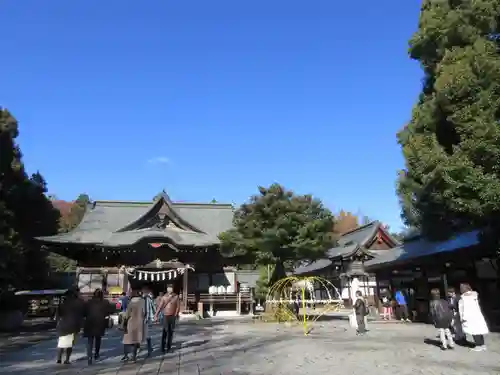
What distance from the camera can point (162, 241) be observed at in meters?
24.9

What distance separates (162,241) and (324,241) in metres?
9.88

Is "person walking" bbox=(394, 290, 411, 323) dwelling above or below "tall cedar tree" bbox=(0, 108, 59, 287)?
below

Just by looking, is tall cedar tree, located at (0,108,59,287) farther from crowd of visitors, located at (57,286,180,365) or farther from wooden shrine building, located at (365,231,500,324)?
wooden shrine building, located at (365,231,500,324)

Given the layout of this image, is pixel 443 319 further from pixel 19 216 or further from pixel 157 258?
pixel 19 216

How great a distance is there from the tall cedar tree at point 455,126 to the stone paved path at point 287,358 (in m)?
3.63

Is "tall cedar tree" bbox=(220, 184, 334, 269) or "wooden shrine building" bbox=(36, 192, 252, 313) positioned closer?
"tall cedar tree" bbox=(220, 184, 334, 269)

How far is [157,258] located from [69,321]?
652 inches

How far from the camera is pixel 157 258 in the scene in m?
25.5

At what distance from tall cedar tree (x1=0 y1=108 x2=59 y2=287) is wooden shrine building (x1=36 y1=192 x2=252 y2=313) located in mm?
2317

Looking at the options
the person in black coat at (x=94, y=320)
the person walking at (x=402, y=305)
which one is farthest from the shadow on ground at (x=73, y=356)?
the person walking at (x=402, y=305)

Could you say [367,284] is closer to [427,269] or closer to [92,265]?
[427,269]

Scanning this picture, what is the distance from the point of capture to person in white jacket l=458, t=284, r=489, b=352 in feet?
32.3

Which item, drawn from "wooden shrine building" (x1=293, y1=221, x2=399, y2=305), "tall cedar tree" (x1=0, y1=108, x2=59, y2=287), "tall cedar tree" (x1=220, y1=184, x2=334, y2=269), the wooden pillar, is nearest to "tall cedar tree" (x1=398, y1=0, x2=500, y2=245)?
"tall cedar tree" (x1=220, y1=184, x2=334, y2=269)

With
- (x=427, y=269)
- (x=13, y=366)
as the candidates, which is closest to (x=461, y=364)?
(x=13, y=366)
